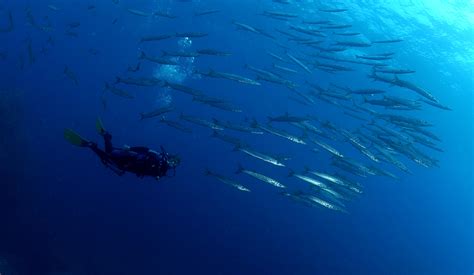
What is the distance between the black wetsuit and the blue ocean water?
325 inches

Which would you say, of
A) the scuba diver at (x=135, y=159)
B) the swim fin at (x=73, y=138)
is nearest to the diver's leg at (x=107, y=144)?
the scuba diver at (x=135, y=159)

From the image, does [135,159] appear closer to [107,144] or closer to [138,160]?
[138,160]

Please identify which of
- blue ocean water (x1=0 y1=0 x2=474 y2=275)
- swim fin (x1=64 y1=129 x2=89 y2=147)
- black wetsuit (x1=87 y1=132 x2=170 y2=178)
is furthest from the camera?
blue ocean water (x1=0 y1=0 x2=474 y2=275)

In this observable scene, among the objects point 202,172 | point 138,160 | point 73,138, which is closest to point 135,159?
point 138,160

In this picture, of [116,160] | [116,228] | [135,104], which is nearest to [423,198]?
[135,104]

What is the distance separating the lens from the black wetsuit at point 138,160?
16.3 ft

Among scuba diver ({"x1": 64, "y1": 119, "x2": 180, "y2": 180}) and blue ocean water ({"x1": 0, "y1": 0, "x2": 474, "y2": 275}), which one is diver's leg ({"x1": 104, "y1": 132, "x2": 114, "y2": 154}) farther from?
blue ocean water ({"x1": 0, "y1": 0, "x2": 474, "y2": 275})

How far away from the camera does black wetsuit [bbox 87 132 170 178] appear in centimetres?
497

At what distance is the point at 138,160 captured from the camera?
4.95 m

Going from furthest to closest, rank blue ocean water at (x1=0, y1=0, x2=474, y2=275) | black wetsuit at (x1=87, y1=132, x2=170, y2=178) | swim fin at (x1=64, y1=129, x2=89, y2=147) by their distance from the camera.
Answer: blue ocean water at (x1=0, y1=0, x2=474, y2=275), swim fin at (x1=64, y1=129, x2=89, y2=147), black wetsuit at (x1=87, y1=132, x2=170, y2=178)

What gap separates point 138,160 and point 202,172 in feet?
58.1

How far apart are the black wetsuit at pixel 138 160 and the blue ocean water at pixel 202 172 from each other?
27.1 feet

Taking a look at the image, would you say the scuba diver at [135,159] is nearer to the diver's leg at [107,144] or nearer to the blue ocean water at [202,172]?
the diver's leg at [107,144]

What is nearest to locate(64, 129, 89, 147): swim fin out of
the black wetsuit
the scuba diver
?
the scuba diver
